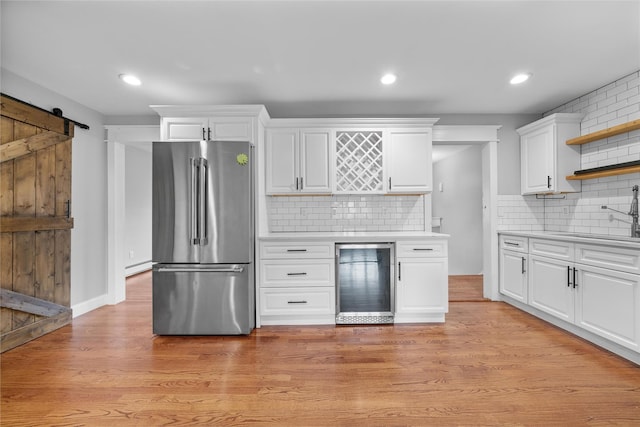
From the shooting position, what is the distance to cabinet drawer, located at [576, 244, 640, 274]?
2.30m

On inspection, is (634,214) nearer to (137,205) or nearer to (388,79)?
(388,79)

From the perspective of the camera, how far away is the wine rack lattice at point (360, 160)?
144 inches

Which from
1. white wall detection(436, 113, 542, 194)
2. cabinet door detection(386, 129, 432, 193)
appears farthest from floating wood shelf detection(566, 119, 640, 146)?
cabinet door detection(386, 129, 432, 193)

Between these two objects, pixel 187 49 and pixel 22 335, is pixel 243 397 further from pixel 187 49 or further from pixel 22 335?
pixel 187 49

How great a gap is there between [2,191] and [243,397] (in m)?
2.68

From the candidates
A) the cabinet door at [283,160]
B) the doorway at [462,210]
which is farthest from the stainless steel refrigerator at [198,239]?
the doorway at [462,210]

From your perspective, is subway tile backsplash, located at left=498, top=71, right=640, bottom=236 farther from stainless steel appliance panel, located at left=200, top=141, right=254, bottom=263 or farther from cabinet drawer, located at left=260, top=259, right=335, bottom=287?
stainless steel appliance panel, located at left=200, top=141, right=254, bottom=263

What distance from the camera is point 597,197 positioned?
3318mm

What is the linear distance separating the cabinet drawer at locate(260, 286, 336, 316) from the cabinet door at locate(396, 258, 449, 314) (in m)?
0.72

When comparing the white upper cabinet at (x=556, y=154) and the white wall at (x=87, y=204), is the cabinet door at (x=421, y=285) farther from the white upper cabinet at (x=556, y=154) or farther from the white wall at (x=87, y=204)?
the white wall at (x=87, y=204)

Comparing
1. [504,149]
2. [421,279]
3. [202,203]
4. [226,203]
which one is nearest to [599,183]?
[504,149]

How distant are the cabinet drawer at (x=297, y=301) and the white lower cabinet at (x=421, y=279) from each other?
706mm

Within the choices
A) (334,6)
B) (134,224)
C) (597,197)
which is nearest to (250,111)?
(334,6)

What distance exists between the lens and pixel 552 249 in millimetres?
3092
